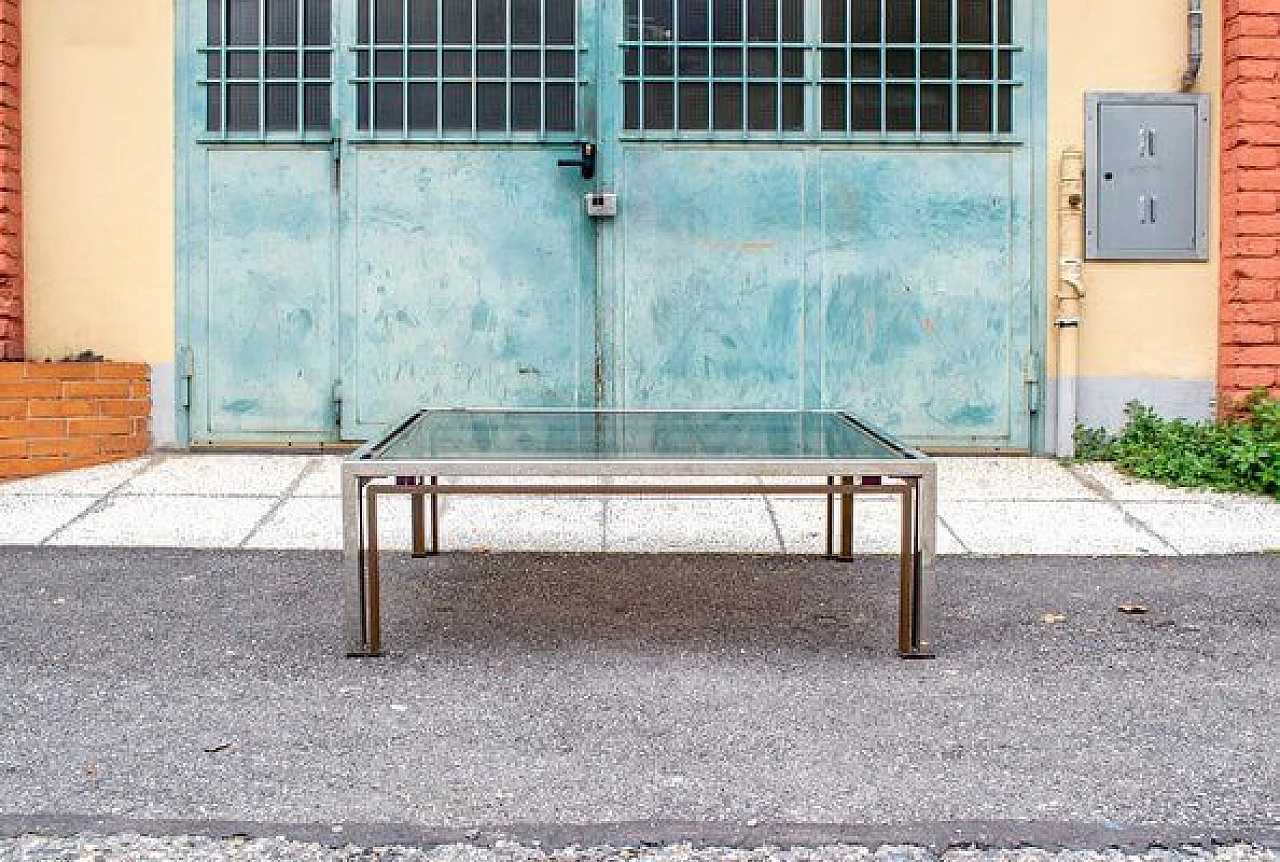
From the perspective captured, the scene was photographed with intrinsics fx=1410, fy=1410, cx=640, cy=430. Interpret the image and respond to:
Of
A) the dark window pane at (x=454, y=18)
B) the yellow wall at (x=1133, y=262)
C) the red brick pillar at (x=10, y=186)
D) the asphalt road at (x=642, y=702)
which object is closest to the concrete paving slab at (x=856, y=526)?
the asphalt road at (x=642, y=702)

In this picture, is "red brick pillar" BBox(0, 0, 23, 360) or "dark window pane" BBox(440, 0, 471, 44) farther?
"dark window pane" BBox(440, 0, 471, 44)

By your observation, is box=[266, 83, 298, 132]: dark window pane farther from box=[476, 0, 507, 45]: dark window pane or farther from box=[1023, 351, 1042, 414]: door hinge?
box=[1023, 351, 1042, 414]: door hinge

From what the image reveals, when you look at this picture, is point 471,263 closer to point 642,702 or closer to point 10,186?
point 10,186

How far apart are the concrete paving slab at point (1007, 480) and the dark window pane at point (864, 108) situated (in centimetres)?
204

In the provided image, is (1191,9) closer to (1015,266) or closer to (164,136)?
(1015,266)

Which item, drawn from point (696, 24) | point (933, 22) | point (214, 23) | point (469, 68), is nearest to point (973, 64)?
point (933, 22)

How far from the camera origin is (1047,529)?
6730 millimetres

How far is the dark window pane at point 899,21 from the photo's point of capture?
8.39 meters

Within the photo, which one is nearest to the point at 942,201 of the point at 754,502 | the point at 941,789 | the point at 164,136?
the point at 754,502

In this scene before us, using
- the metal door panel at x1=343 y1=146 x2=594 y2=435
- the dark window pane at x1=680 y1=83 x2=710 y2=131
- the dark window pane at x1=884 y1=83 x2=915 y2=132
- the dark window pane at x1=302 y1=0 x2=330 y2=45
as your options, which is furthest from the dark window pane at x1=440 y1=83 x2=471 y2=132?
the dark window pane at x1=884 y1=83 x2=915 y2=132

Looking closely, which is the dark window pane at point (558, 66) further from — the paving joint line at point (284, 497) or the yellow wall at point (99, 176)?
the paving joint line at point (284, 497)

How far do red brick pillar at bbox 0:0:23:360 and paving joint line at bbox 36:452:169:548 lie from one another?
1.05 m

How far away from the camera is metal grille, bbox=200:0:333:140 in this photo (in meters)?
8.40

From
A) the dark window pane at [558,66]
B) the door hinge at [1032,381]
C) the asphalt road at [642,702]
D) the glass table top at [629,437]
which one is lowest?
the asphalt road at [642,702]
